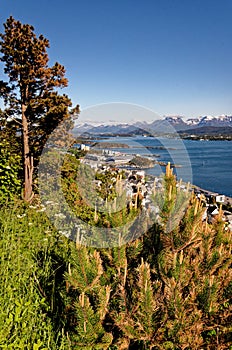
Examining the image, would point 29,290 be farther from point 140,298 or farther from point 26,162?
point 26,162

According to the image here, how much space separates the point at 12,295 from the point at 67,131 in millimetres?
4189

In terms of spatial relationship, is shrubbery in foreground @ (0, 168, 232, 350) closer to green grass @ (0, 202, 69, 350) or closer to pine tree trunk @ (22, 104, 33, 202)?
green grass @ (0, 202, 69, 350)

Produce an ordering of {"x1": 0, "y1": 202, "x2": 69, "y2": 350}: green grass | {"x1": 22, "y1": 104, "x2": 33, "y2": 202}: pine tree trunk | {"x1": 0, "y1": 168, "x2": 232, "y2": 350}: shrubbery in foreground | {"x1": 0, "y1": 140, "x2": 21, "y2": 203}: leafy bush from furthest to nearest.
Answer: {"x1": 22, "y1": 104, "x2": 33, "y2": 202}: pine tree trunk → {"x1": 0, "y1": 140, "x2": 21, "y2": 203}: leafy bush → {"x1": 0, "y1": 202, "x2": 69, "y2": 350}: green grass → {"x1": 0, "y1": 168, "x2": 232, "y2": 350}: shrubbery in foreground

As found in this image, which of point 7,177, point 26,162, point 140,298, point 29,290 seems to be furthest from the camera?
point 26,162

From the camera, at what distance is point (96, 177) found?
546 cm

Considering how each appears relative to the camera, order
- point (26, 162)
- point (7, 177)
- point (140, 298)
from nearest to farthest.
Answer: point (140, 298), point (7, 177), point (26, 162)

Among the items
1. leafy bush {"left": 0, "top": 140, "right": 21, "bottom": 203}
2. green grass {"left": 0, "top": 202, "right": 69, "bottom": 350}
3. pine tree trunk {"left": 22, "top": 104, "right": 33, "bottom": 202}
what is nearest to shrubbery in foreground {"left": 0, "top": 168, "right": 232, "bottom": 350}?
green grass {"left": 0, "top": 202, "right": 69, "bottom": 350}

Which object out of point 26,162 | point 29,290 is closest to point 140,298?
point 29,290

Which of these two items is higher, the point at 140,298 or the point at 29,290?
the point at 140,298

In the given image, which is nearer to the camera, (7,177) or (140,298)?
(140,298)

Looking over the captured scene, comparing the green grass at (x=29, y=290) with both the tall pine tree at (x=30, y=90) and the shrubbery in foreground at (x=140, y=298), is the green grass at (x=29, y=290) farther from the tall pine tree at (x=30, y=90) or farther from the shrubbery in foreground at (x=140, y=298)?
the tall pine tree at (x=30, y=90)

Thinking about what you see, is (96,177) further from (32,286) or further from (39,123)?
(32,286)

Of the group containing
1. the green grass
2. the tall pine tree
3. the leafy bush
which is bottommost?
the green grass

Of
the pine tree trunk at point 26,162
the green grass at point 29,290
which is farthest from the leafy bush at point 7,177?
the green grass at point 29,290
